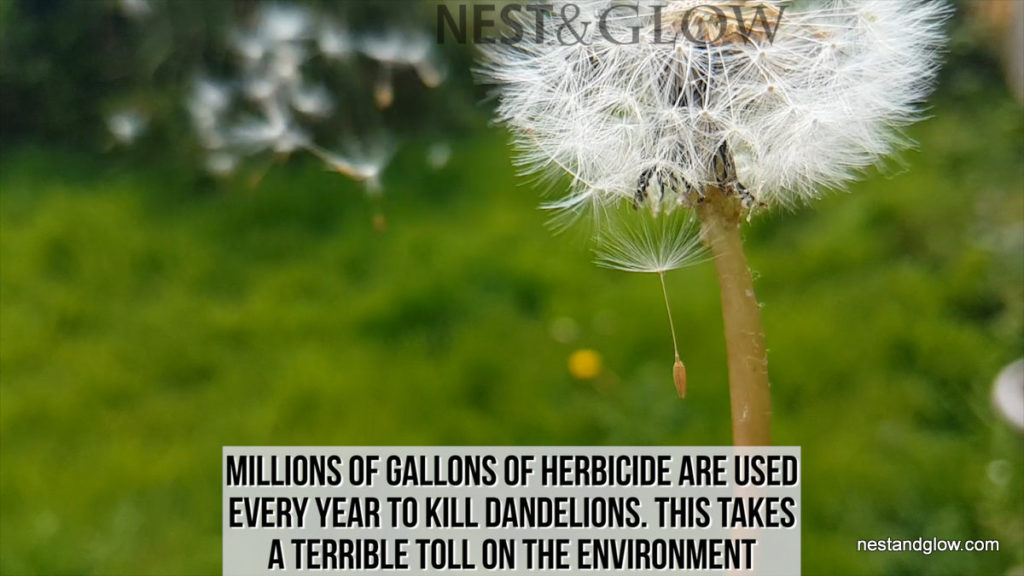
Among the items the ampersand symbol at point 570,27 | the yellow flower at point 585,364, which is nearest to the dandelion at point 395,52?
the yellow flower at point 585,364

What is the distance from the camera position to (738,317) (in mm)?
430

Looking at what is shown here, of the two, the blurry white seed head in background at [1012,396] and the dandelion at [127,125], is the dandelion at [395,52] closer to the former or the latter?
the dandelion at [127,125]

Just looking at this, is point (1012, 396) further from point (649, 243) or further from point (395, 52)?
point (395, 52)

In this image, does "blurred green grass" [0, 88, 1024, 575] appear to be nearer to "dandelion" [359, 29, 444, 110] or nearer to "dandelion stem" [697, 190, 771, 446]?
"dandelion" [359, 29, 444, 110]

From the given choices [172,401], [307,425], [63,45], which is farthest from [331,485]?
[63,45]

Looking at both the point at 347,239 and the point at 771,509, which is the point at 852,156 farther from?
the point at 347,239

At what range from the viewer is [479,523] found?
0.68 m

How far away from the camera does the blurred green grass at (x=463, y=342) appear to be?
33.2 inches

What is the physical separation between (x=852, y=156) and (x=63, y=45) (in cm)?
111

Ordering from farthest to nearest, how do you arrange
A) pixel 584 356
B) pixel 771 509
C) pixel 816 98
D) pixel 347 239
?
1. pixel 347 239
2. pixel 584 356
3. pixel 771 509
4. pixel 816 98

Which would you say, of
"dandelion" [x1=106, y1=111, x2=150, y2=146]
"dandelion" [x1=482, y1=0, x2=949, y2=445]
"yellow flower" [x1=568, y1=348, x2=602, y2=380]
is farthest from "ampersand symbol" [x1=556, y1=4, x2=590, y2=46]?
"dandelion" [x1=106, y1=111, x2=150, y2=146]
